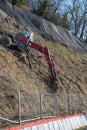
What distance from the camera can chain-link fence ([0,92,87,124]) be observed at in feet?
73.0

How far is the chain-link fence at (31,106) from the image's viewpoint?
73.0 feet

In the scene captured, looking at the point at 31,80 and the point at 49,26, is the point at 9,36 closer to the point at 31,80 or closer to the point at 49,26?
the point at 31,80

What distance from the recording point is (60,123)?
79.4 ft

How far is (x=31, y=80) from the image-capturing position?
3219 centimetres

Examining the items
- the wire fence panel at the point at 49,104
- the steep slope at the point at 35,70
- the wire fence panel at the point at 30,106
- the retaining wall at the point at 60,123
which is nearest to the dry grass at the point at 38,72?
the steep slope at the point at 35,70

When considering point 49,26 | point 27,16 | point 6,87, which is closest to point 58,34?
point 49,26

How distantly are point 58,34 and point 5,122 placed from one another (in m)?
30.4

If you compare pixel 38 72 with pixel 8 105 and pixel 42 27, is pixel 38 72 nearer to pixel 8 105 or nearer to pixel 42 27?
pixel 8 105

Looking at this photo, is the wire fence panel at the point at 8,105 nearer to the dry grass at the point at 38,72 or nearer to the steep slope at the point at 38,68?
the dry grass at the point at 38,72

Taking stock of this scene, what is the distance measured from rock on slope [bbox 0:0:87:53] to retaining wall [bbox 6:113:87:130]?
51.4 feet

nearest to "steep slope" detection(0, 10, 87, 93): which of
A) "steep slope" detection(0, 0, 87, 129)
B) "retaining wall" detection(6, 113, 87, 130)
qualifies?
"steep slope" detection(0, 0, 87, 129)

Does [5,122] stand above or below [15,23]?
below

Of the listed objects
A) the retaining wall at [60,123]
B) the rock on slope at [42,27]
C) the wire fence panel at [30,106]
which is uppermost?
the rock on slope at [42,27]

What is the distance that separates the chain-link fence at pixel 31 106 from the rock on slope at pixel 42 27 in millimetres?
14665
